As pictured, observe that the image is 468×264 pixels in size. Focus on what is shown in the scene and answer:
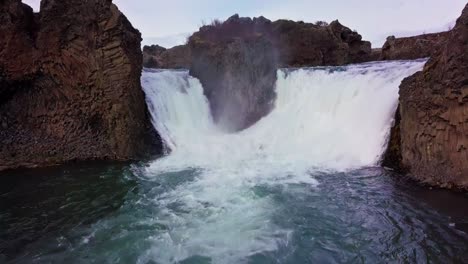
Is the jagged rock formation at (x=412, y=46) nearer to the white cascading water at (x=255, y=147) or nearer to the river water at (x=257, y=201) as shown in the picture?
the white cascading water at (x=255, y=147)

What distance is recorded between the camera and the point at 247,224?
6680mm

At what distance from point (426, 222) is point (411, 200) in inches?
43.0

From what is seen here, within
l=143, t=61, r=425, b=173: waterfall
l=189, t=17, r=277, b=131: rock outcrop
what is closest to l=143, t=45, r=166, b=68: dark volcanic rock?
l=189, t=17, r=277, b=131: rock outcrop

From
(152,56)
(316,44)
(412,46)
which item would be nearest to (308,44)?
(316,44)

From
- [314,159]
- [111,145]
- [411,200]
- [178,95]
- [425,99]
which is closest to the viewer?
[411,200]

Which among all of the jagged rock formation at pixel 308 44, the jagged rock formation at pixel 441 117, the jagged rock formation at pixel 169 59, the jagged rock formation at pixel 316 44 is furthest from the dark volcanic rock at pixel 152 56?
the jagged rock formation at pixel 441 117

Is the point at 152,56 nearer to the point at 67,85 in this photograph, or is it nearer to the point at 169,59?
the point at 169,59

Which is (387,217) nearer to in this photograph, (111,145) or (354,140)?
(354,140)

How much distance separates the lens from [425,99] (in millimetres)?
8828

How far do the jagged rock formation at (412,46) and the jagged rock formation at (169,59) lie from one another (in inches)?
619

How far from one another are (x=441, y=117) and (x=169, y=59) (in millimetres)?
27755

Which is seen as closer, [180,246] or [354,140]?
[180,246]

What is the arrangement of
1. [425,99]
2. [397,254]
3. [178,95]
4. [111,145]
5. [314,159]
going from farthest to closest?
1. [178,95]
2. [111,145]
3. [314,159]
4. [425,99]
5. [397,254]

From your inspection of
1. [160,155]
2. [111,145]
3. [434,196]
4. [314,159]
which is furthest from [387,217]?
[111,145]
